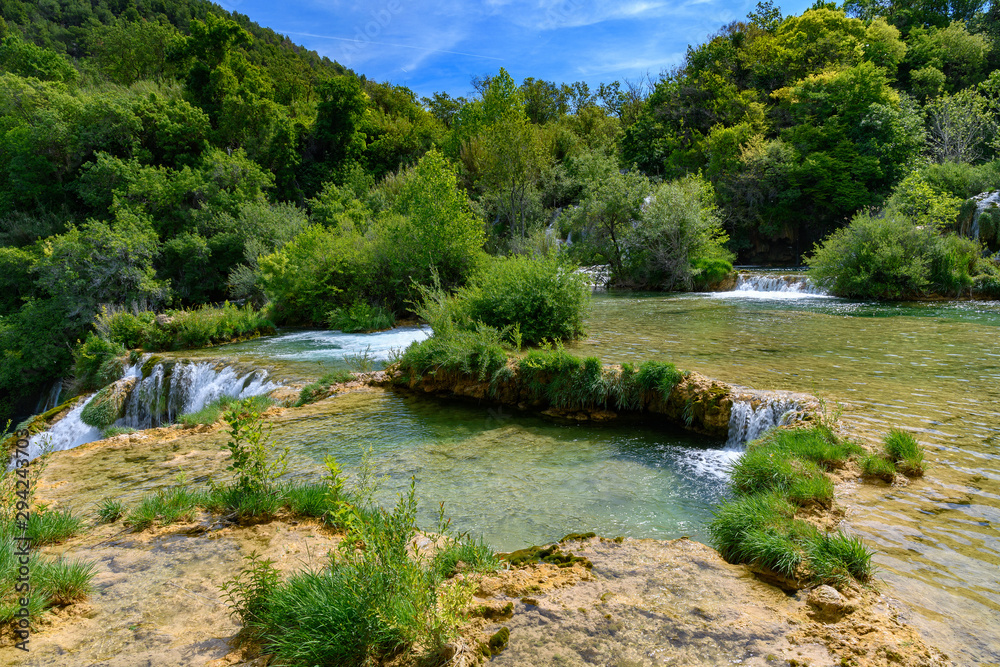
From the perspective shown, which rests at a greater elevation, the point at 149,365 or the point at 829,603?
the point at 149,365

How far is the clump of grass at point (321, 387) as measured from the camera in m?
10.1

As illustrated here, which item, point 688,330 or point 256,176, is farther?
point 256,176

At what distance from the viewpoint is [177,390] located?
41.2 ft

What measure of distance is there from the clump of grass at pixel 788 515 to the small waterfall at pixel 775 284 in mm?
18520

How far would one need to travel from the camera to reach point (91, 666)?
261cm

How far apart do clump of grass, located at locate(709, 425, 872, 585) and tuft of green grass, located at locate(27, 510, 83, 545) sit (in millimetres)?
5904

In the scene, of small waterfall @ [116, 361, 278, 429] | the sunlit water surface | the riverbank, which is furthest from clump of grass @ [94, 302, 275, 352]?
the riverbank

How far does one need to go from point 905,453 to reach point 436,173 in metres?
19.1

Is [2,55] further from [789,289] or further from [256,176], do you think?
[789,289]

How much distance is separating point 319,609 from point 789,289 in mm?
24292

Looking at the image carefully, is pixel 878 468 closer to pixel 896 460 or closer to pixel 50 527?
pixel 896 460

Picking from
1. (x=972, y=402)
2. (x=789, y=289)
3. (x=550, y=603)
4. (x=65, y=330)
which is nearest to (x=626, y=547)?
(x=550, y=603)

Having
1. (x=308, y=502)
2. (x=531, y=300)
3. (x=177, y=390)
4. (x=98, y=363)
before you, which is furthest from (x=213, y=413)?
(x=98, y=363)

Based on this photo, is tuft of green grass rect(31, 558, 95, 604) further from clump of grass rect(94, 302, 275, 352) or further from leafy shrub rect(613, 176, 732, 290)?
leafy shrub rect(613, 176, 732, 290)
